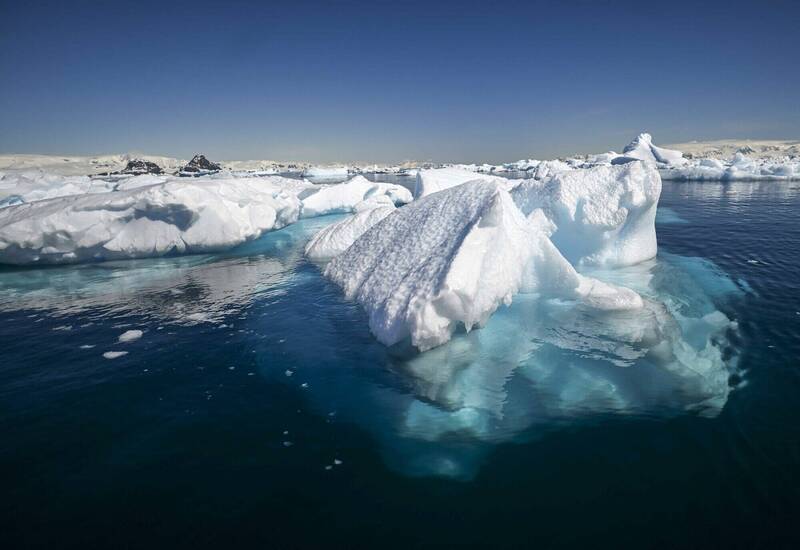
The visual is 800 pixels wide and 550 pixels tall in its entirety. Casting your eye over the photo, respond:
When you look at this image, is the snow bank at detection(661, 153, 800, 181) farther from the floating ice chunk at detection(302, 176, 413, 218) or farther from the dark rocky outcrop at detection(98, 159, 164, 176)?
the dark rocky outcrop at detection(98, 159, 164, 176)

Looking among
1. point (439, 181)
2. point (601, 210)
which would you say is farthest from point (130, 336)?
point (439, 181)

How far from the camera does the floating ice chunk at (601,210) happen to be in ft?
38.7

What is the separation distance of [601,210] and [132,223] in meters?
17.8

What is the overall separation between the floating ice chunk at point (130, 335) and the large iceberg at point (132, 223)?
833 centimetres

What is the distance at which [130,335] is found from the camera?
9039mm

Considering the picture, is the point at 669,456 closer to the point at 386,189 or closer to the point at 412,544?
the point at 412,544

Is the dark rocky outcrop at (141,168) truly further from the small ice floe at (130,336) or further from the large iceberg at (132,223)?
the small ice floe at (130,336)

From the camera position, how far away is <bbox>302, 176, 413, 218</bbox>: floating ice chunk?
2908 centimetres

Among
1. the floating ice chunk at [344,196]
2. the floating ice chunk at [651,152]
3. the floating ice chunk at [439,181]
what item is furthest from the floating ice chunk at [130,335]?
the floating ice chunk at [651,152]

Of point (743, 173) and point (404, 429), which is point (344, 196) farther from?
point (743, 173)

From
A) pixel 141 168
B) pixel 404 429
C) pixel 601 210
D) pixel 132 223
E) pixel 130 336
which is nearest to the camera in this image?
pixel 404 429

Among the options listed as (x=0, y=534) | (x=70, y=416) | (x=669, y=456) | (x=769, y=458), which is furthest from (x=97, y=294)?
(x=769, y=458)

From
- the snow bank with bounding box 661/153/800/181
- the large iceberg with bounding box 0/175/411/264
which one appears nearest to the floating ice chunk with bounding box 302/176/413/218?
the large iceberg with bounding box 0/175/411/264

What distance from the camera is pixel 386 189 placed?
→ 103ft
